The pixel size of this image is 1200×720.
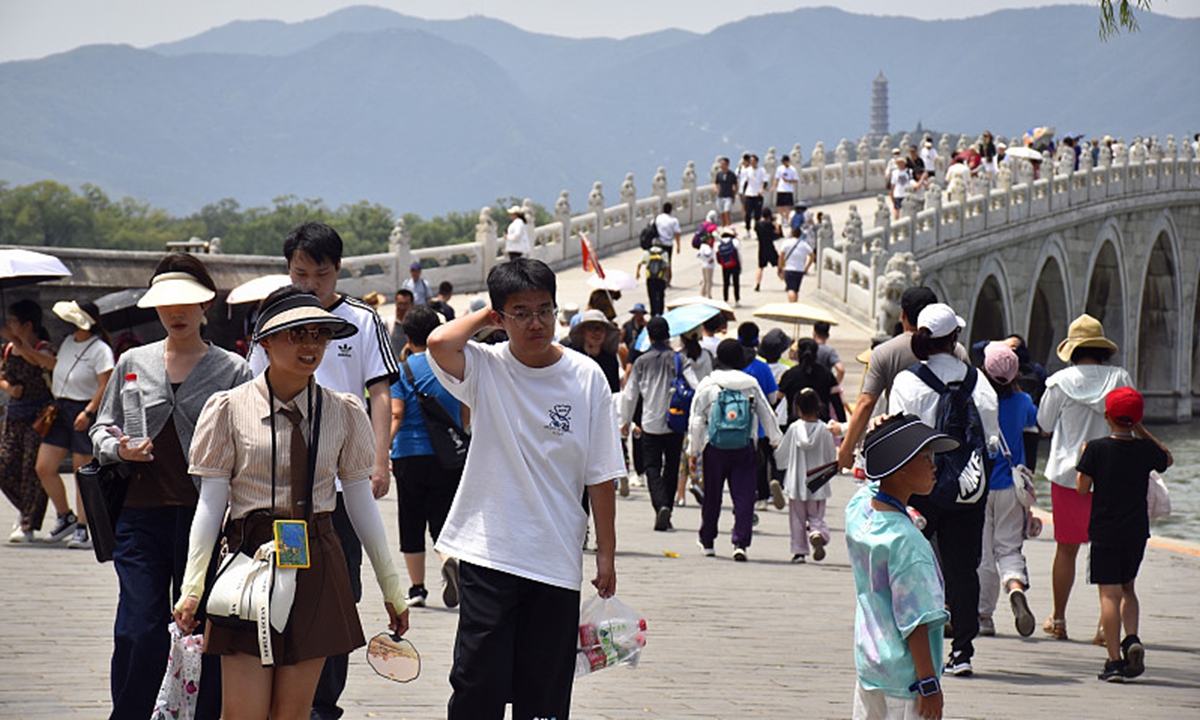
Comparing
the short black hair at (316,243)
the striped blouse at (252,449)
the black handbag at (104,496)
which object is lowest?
the black handbag at (104,496)

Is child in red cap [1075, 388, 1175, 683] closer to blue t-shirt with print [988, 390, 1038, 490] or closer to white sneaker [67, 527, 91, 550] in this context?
blue t-shirt with print [988, 390, 1038, 490]

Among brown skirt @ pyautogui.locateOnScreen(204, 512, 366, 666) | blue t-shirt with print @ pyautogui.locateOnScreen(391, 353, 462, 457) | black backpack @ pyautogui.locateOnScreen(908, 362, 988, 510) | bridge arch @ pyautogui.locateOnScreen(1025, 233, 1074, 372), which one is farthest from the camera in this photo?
bridge arch @ pyautogui.locateOnScreen(1025, 233, 1074, 372)

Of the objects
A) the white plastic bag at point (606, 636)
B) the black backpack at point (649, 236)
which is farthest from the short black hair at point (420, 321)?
the black backpack at point (649, 236)

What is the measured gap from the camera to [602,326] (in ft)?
36.4

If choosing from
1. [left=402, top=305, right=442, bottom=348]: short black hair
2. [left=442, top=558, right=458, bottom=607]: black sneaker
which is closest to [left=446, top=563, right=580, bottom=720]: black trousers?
[left=442, top=558, right=458, bottom=607]: black sneaker

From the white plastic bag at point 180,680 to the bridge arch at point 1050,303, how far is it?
38692 mm

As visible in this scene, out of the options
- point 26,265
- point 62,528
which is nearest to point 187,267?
point 62,528

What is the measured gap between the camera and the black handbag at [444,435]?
7.68 meters

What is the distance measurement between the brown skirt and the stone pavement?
1591 millimetres

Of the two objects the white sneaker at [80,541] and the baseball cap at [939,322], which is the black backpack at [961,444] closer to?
the baseball cap at [939,322]

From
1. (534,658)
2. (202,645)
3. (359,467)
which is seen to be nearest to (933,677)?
(534,658)

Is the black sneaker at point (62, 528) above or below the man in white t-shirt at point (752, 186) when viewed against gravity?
below

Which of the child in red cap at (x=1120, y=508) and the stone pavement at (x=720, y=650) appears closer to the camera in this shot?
the stone pavement at (x=720, y=650)

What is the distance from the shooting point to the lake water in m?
27.3
